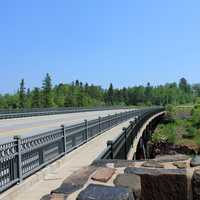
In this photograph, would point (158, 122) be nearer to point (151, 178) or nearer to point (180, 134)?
point (180, 134)

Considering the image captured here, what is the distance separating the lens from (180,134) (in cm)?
6450

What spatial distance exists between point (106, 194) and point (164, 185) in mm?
1512

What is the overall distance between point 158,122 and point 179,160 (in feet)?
307

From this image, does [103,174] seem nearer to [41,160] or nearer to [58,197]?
[58,197]

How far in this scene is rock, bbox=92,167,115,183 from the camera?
675 cm

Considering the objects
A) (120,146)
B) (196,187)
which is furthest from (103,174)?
(120,146)

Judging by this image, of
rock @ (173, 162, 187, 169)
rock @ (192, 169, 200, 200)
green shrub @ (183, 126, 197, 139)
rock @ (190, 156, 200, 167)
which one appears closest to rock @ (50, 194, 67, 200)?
rock @ (192, 169, 200, 200)

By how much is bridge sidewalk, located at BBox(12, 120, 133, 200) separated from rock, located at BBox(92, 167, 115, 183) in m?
1.84

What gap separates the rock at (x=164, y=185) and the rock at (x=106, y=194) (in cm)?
101

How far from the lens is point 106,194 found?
5.57 meters

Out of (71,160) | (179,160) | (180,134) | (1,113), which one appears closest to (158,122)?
(180,134)

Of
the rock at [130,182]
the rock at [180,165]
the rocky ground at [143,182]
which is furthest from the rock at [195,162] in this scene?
the rock at [130,182]

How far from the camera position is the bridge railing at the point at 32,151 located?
960cm

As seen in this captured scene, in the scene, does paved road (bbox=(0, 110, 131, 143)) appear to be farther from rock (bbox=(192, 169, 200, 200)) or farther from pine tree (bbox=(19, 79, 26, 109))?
pine tree (bbox=(19, 79, 26, 109))
